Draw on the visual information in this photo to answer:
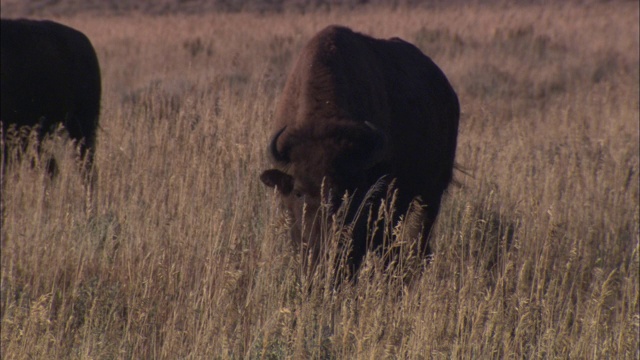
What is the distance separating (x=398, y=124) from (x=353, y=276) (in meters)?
1.56

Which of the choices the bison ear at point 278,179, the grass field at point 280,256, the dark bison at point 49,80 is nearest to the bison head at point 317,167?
the bison ear at point 278,179

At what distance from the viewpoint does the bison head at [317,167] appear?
16.7 ft

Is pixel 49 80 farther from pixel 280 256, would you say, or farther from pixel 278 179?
pixel 280 256

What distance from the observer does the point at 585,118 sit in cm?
1221

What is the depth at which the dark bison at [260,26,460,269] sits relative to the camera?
5172mm

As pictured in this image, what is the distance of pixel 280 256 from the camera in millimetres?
4898

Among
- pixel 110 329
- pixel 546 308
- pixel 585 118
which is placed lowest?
pixel 585 118

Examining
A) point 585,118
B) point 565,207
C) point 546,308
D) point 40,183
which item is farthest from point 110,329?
point 585,118

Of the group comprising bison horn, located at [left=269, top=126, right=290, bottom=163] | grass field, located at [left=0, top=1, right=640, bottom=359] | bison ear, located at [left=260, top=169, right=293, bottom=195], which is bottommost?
grass field, located at [left=0, top=1, right=640, bottom=359]

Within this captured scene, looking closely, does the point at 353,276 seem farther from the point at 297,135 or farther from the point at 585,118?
the point at 585,118

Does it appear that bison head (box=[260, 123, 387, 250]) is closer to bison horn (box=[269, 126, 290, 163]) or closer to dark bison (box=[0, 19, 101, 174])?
bison horn (box=[269, 126, 290, 163])

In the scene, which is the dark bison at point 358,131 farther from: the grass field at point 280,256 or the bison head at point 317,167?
the grass field at point 280,256

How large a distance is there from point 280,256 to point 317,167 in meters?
0.65

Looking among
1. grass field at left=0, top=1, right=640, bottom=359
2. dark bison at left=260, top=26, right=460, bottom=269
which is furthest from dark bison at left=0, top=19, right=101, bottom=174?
dark bison at left=260, top=26, right=460, bottom=269
